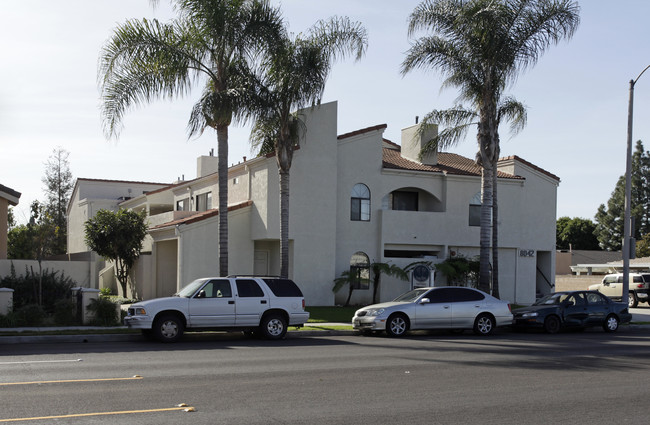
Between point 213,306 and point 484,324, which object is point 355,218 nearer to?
point 484,324

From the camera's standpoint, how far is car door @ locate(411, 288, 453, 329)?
19.3m

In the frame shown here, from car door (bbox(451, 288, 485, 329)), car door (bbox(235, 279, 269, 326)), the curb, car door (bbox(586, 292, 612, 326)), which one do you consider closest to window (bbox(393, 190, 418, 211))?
car door (bbox(586, 292, 612, 326))

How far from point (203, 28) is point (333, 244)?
458 inches

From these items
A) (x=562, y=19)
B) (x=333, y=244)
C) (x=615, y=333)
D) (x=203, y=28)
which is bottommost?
(x=615, y=333)

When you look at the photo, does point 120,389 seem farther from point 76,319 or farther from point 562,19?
point 562,19

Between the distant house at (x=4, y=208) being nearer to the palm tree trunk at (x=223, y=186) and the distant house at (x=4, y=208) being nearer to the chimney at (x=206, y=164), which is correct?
the palm tree trunk at (x=223, y=186)

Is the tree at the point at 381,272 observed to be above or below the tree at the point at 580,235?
below

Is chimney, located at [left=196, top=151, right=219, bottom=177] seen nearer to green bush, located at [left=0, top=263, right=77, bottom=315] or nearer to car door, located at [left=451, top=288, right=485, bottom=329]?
green bush, located at [left=0, top=263, right=77, bottom=315]

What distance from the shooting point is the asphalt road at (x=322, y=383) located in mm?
8484

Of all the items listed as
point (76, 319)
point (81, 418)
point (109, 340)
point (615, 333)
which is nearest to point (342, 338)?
point (109, 340)

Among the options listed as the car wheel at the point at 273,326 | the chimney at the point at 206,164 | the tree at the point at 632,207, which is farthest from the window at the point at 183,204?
the tree at the point at 632,207

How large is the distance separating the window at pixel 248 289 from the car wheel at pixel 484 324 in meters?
6.49

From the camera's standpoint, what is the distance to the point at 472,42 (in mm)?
24344

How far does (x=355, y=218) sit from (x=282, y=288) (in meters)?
12.6
